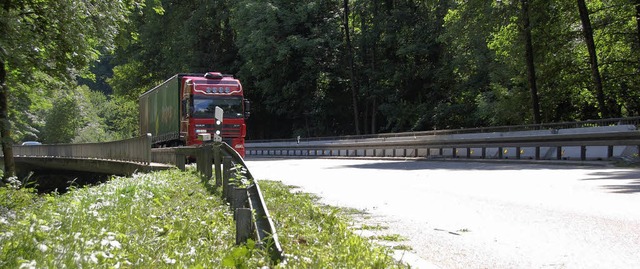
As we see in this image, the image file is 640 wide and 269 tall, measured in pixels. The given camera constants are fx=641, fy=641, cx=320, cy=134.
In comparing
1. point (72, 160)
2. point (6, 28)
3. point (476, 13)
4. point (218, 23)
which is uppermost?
point (218, 23)

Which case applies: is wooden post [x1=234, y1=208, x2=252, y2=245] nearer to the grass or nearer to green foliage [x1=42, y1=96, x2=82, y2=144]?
the grass

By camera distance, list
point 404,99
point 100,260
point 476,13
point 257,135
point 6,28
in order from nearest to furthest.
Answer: point 100,260 < point 6,28 < point 476,13 < point 404,99 < point 257,135

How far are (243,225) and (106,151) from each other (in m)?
27.0

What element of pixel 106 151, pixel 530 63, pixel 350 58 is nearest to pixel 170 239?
pixel 530 63

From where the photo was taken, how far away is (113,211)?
7.69 metres

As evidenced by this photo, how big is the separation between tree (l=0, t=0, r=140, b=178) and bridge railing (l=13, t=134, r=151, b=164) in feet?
20.1

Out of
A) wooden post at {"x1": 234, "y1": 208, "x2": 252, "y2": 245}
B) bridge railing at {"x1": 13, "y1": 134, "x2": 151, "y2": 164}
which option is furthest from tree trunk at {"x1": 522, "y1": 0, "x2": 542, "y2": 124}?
wooden post at {"x1": 234, "y1": 208, "x2": 252, "y2": 245}

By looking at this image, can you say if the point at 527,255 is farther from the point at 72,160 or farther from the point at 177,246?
the point at 72,160

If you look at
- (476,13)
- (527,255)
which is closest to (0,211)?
(527,255)

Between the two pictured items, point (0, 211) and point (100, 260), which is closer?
point (100, 260)

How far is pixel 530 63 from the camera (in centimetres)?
2866

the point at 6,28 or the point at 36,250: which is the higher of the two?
the point at 6,28

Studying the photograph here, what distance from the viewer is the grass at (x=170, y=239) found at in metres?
4.25

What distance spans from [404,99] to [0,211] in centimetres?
3851
